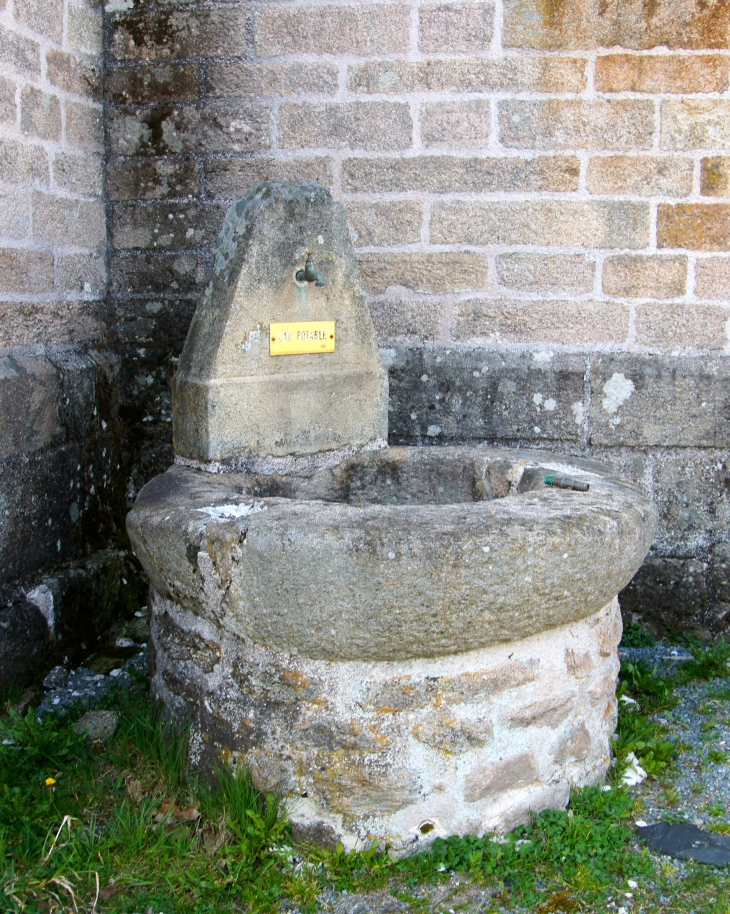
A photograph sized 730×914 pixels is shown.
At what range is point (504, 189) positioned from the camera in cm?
361

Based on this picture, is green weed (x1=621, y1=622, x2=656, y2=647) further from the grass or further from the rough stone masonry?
the grass

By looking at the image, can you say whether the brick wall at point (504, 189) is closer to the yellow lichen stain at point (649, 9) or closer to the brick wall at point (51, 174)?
the yellow lichen stain at point (649, 9)

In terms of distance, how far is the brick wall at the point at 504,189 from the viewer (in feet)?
11.6

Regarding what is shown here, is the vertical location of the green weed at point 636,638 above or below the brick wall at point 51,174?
below

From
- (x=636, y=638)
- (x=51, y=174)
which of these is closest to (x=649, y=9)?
A: (x=51, y=174)

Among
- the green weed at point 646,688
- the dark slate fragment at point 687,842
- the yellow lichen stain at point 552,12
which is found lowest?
the dark slate fragment at point 687,842

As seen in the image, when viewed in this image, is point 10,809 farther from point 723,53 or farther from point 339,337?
point 723,53

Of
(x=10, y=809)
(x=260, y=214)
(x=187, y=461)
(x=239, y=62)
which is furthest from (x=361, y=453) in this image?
(x=239, y=62)

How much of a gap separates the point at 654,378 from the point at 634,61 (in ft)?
4.01

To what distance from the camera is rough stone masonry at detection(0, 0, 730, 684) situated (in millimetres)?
3520

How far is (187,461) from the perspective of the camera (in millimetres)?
2877

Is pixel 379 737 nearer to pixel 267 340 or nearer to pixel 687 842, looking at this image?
pixel 687 842

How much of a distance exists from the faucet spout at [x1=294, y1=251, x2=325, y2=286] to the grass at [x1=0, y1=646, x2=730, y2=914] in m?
1.39

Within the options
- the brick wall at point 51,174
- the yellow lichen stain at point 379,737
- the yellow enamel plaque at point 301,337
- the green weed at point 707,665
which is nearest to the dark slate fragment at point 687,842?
the yellow lichen stain at point 379,737
